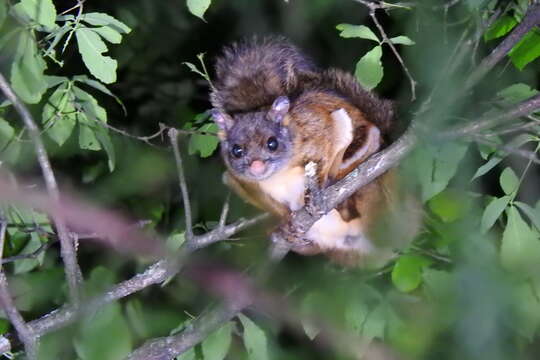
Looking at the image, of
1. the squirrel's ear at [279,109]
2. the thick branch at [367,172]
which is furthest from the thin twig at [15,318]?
the squirrel's ear at [279,109]

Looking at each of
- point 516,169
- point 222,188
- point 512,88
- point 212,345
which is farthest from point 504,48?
point 222,188

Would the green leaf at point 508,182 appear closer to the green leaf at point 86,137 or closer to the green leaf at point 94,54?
the green leaf at point 94,54

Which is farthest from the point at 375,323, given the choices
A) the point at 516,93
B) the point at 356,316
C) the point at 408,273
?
the point at 516,93

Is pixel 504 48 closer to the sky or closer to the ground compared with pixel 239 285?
closer to the sky

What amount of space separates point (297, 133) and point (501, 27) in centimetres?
77

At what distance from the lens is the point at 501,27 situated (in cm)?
234

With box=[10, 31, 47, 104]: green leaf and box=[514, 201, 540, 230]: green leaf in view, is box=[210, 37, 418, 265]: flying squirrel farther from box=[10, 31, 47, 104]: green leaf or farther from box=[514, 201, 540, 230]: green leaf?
box=[10, 31, 47, 104]: green leaf

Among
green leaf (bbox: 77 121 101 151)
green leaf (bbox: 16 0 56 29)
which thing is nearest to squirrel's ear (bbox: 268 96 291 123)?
green leaf (bbox: 77 121 101 151)

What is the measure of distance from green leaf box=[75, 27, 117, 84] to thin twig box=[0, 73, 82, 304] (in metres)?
0.21

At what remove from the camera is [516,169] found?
2281mm

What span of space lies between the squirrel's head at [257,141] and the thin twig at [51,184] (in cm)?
78

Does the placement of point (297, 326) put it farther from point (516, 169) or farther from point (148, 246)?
point (516, 169)

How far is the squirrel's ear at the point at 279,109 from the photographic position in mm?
2607

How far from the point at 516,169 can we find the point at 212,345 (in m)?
1.09
